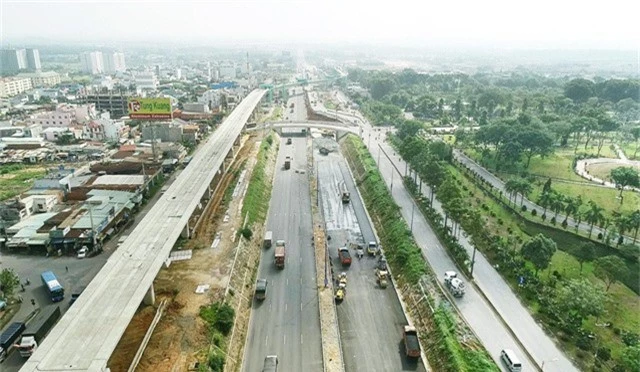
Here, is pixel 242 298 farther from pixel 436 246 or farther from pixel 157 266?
pixel 436 246

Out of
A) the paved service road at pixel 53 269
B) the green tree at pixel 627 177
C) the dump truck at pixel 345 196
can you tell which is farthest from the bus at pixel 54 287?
the green tree at pixel 627 177

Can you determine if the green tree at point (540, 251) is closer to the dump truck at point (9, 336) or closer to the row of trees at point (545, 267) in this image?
the row of trees at point (545, 267)

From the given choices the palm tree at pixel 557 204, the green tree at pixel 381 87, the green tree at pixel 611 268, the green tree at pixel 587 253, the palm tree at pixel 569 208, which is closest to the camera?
the green tree at pixel 611 268

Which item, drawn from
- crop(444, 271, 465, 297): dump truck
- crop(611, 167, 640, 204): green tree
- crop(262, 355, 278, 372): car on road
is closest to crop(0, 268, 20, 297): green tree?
crop(262, 355, 278, 372): car on road

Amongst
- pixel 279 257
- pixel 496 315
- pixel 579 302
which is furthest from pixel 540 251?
pixel 279 257

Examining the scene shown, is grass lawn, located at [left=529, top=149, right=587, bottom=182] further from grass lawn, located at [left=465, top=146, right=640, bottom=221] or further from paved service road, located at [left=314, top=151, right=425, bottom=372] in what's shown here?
paved service road, located at [left=314, top=151, right=425, bottom=372]

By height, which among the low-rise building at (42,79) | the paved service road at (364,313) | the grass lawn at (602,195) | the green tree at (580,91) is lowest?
the paved service road at (364,313)

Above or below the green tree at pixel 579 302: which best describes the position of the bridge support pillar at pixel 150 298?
below
